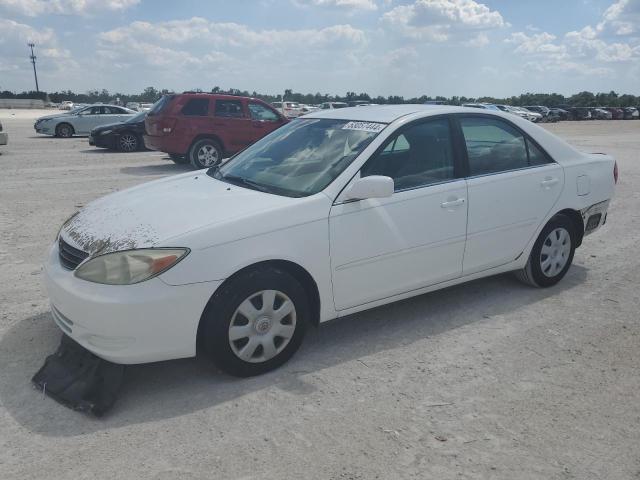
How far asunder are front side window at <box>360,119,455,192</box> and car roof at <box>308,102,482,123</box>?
0.47 ft

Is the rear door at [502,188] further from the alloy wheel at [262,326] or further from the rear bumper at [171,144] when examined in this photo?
the rear bumper at [171,144]

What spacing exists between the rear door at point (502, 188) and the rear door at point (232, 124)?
9.47 metres

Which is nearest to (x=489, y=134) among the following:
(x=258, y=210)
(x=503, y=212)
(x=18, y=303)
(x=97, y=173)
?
(x=503, y=212)

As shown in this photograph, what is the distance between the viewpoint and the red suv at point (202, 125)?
12953mm

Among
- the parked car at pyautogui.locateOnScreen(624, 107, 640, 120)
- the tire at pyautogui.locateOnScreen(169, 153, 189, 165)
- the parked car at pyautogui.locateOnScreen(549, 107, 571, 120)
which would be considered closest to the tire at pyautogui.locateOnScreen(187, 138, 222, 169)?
the tire at pyautogui.locateOnScreen(169, 153, 189, 165)

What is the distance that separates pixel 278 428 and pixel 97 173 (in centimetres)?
1063

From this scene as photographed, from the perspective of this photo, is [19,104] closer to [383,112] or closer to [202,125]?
[202,125]

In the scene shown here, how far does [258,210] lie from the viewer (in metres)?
3.45

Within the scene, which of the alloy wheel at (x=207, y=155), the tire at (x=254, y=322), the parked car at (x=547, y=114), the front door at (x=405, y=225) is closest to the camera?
the tire at (x=254, y=322)

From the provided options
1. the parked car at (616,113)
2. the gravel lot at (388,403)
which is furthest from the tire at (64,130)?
the parked car at (616,113)

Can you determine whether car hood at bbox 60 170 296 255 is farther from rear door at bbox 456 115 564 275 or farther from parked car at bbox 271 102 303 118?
parked car at bbox 271 102 303 118

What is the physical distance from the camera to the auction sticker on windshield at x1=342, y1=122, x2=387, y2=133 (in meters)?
4.07

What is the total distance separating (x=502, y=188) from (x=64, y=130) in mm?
22211

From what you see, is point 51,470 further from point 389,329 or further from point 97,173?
point 97,173
